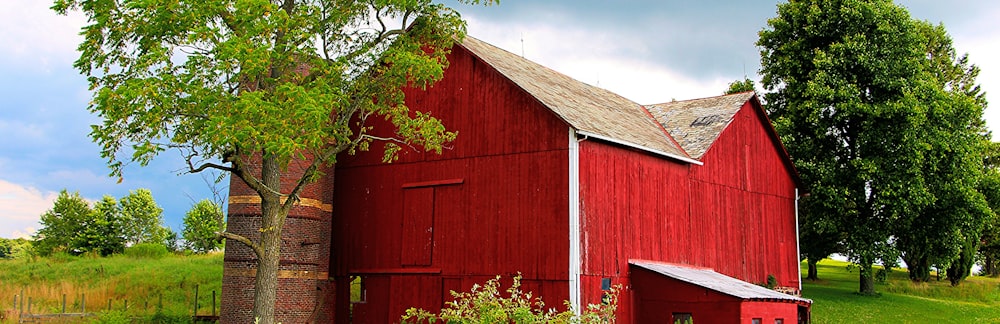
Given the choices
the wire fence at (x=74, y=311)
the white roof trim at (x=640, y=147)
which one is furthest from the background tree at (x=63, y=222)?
the white roof trim at (x=640, y=147)

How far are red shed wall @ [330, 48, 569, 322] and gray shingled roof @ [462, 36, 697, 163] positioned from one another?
491 mm

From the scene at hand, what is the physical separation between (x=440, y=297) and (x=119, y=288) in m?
19.3

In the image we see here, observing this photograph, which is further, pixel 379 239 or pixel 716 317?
pixel 379 239

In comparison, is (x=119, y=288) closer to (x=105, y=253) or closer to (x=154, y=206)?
(x=105, y=253)

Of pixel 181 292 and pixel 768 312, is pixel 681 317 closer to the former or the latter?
pixel 768 312

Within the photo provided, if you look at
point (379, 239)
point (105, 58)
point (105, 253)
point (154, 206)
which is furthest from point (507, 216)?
point (154, 206)

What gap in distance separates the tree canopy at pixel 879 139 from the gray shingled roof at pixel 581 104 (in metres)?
9.39

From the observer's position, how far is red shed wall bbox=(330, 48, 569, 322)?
19.6 meters

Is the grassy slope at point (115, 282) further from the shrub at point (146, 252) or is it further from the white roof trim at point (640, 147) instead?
the white roof trim at point (640, 147)

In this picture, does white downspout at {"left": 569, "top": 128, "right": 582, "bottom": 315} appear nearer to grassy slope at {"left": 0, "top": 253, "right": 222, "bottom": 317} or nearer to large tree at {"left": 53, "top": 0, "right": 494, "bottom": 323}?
large tree at {"left": 53, "top": 0, "right": 494, "bottom": 323}

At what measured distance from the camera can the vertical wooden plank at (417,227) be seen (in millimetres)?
21656

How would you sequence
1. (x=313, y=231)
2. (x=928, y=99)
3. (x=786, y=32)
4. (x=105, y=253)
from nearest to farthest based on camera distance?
(x=313, y=231)
(x=928, y=99)
(x=786, y=32)
(x=105, y=253)

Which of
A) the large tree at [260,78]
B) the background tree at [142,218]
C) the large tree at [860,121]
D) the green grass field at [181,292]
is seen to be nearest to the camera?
the large tree at [260,78]

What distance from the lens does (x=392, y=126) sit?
23.1 metres
